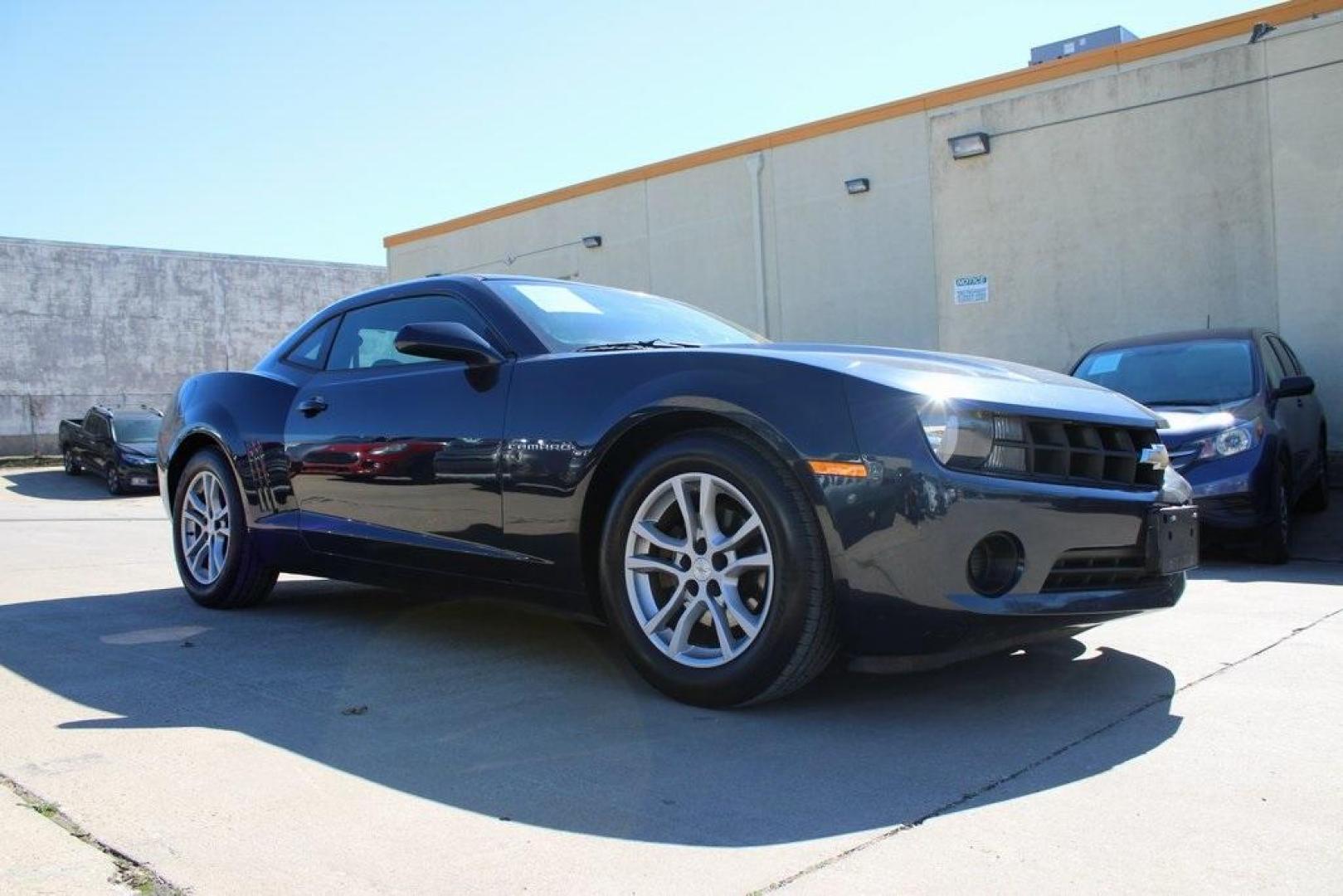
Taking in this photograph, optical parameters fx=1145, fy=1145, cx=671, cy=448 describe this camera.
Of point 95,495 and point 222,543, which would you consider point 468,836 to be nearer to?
point 222,543

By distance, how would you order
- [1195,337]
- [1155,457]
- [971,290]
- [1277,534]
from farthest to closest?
1. [971,290]
2. [1195,337]
3. [1277,534]
4. [1155,457]

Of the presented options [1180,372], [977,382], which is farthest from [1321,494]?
[977,382]

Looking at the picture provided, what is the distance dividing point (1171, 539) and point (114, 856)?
2934 millimetres

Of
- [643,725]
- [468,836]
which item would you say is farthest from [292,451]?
[468,836]

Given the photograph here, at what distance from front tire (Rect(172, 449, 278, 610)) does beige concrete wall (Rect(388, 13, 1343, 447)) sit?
890 centimetres

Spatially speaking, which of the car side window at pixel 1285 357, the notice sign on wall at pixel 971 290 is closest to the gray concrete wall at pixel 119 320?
the notice sign on wall at pixel 971 290

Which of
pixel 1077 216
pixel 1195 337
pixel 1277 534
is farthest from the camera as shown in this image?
pixel 1077 216

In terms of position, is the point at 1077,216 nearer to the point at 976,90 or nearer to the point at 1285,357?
the point at 976,90

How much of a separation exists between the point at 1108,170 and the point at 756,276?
19.4 ft

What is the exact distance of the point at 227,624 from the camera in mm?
4980

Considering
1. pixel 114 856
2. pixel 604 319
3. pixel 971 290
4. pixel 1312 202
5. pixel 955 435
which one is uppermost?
pixel 1312 202

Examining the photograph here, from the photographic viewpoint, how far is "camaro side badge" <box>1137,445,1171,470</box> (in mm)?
3549

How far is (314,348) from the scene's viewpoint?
511 centimetres

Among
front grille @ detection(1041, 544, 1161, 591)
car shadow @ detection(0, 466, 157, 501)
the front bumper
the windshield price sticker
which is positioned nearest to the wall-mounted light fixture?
the windshield price sticker
